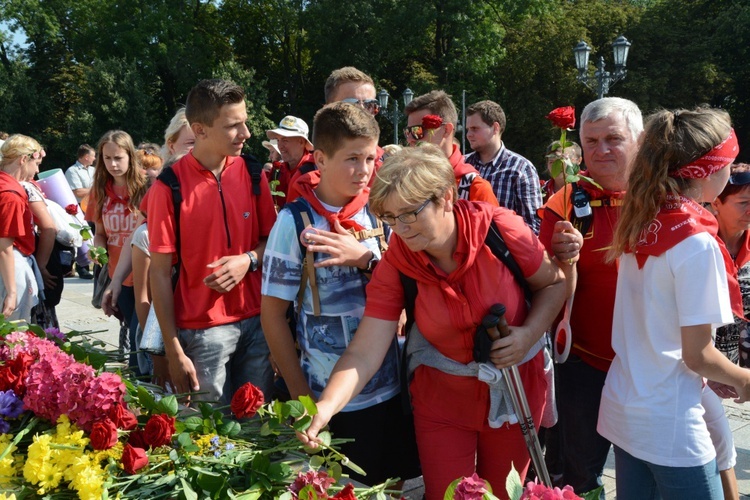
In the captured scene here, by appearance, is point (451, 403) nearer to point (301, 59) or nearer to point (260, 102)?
point (260, 102)

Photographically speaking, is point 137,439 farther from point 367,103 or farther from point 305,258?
point 367,103

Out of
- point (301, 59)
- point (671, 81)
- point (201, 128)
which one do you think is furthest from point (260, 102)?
point (201, 128)

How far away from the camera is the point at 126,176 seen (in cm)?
493

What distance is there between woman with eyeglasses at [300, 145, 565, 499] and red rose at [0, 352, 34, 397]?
1.03 m

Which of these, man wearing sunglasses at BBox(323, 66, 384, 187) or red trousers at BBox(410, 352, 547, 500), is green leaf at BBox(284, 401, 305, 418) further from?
man wearing sunglasses at BBox(323, 66, 384, 187)

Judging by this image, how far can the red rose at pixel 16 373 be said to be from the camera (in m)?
2.26

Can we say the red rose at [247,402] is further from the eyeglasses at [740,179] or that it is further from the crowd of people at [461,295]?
the eyeglasses at [740,179]

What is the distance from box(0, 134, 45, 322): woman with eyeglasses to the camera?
4.47 metres

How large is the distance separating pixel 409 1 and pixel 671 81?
11.4 meters

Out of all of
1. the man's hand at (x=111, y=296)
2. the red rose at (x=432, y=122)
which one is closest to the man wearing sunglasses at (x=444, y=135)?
the red rose at (x=432, y=122)

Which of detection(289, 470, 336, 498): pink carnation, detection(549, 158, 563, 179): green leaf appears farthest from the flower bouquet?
detection(549, 158, 563, 179): green leaf

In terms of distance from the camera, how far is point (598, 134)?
9.13 feet

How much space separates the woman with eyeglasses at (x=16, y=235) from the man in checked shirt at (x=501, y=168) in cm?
335

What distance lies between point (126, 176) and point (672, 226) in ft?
13.0
